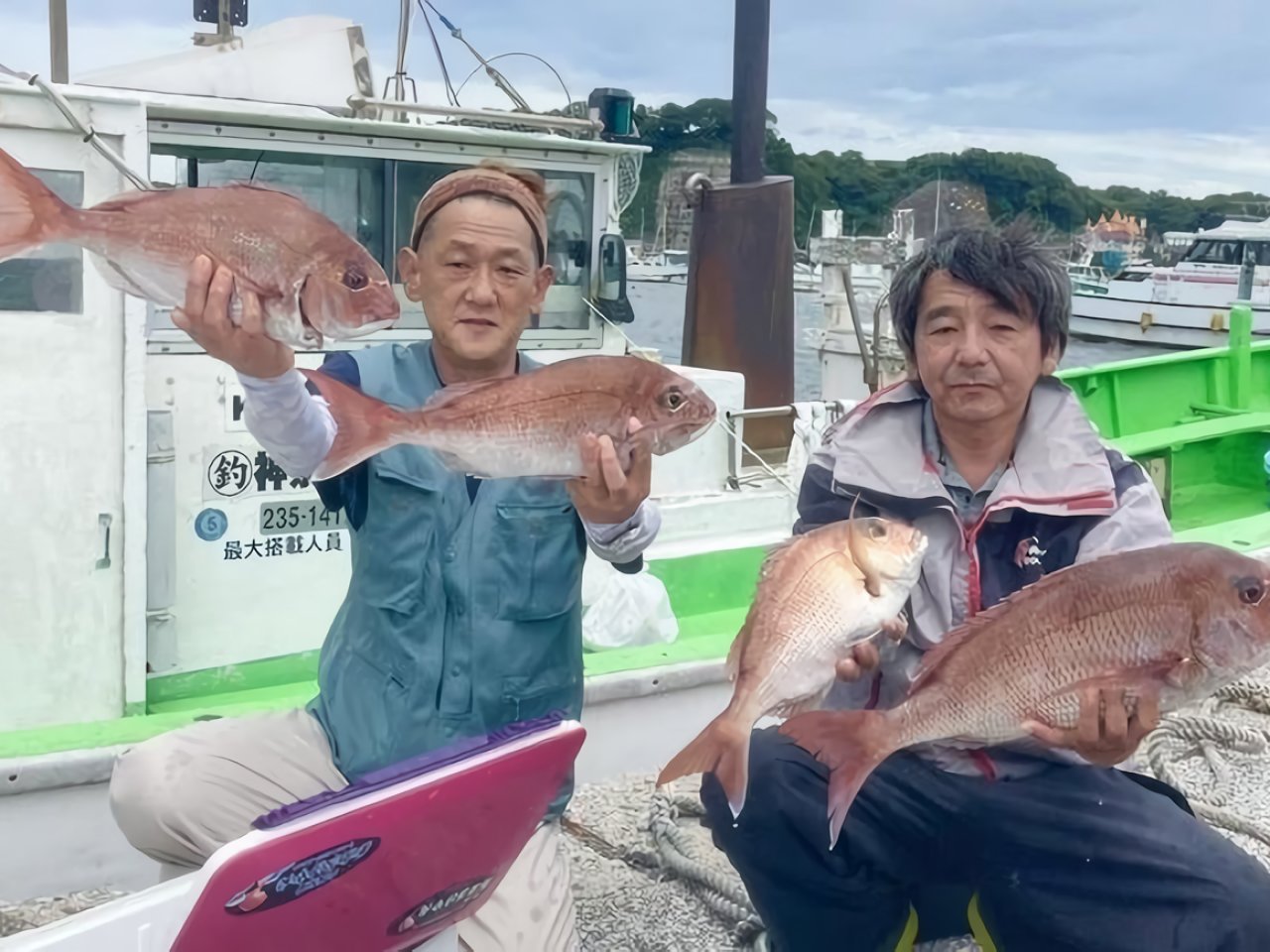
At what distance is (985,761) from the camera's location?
238cm

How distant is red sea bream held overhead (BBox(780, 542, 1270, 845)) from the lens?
1.96 metres

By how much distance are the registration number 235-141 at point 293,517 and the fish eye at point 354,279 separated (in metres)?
2.98

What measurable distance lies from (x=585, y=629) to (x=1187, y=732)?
8.05ft

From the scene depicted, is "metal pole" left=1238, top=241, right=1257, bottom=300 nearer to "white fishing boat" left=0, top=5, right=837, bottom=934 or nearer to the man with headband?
"white fishing boat" left=0, top=5, right=837, bottom=934

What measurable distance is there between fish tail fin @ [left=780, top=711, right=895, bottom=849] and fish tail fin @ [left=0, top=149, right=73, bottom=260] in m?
1.52

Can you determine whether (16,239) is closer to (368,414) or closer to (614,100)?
(368,414)

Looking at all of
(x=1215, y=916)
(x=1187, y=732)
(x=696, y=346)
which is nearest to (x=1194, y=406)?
(x=696, y=346)

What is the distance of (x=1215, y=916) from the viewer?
7.14 ft

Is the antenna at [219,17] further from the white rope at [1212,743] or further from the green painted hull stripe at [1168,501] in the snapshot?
the white rope at [1212,743]

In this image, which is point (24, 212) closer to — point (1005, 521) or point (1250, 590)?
point (1005, 521)

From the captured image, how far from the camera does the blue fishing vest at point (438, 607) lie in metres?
2.36

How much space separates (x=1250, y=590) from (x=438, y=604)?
5.12ft

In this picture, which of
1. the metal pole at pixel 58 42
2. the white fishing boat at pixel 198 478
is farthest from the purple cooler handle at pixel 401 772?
the metal pole at pixel 58 42

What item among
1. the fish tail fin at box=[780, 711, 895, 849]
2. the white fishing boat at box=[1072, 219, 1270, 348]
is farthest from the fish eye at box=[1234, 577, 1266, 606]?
the white fishing boat at box=[1072, 219, 1270, 348]
